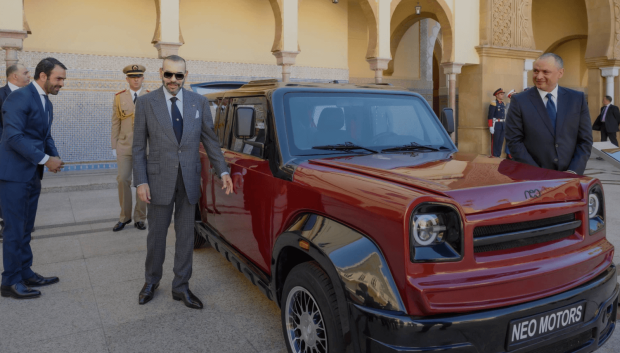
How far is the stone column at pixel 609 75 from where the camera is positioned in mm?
17125

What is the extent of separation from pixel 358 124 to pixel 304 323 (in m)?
1.42

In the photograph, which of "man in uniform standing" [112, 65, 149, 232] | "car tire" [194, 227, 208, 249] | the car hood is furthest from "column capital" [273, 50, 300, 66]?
the car hood

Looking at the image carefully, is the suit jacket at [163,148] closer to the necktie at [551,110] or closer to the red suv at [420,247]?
the red suv at [420,247]

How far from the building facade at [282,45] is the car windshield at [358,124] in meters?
8.17

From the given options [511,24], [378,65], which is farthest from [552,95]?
[511,24]

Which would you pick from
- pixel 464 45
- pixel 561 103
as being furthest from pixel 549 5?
pixel 561 103

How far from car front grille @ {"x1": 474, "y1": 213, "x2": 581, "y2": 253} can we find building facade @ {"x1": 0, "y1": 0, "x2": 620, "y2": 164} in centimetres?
965

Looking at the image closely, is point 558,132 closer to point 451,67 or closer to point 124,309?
point 124,309

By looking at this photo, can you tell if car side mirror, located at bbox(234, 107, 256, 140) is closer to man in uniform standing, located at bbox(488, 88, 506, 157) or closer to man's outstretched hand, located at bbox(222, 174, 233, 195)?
man's outstretched hand, located at bbox(222, 174, 233, 195)

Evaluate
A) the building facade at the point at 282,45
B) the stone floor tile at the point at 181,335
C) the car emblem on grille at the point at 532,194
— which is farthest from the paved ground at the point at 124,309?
the building facade at the point at 282,45

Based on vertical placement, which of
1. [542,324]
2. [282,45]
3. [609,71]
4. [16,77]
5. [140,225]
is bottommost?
[140,225]

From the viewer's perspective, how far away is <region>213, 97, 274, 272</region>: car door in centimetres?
315

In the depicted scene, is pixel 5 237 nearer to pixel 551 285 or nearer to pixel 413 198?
pixel 413 198

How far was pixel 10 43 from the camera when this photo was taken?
907 cm
